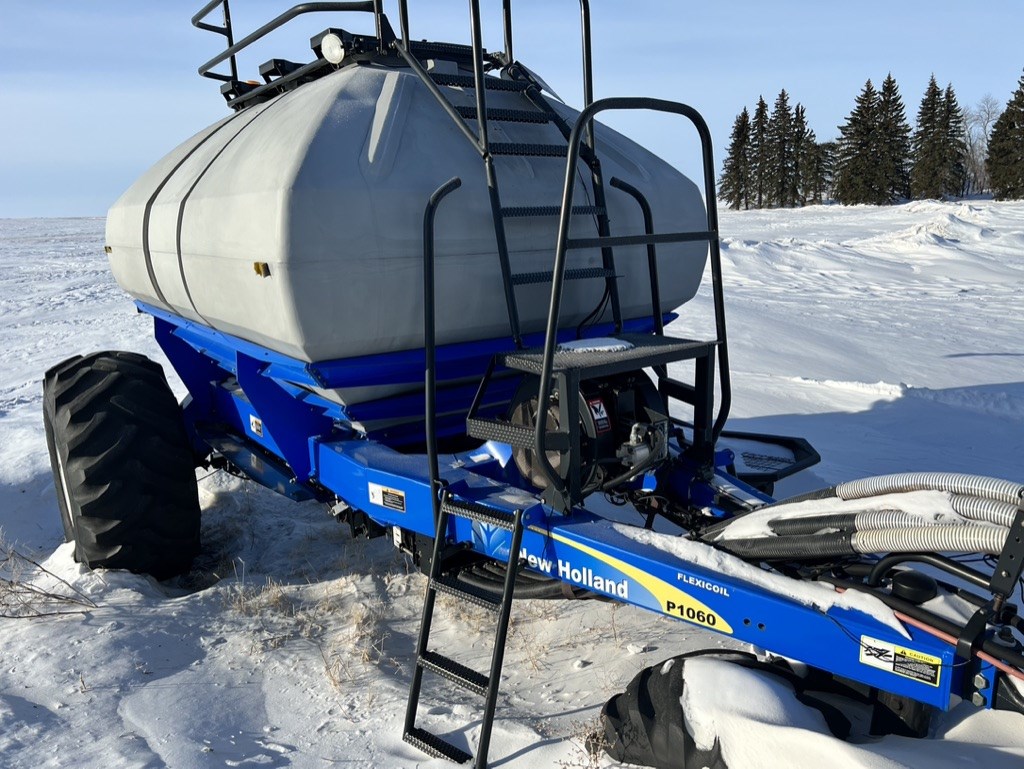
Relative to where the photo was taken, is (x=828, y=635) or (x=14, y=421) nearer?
(x=828, y=635)

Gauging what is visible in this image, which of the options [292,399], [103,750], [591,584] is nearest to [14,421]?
[292,399]

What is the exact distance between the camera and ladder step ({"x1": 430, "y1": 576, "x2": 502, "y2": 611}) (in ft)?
9.64

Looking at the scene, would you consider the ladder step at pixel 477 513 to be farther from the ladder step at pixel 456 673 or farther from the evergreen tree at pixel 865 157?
the evergreen tree at pixel 865 157

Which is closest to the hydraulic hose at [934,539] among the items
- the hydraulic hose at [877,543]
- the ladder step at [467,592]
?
the hydraulic hose at [877,543]

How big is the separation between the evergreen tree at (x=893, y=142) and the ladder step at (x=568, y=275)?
51.5m

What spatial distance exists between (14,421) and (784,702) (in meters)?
6.97

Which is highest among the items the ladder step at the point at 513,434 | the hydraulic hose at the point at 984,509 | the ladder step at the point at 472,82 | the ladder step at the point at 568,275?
the ladder step at the point at 472,82

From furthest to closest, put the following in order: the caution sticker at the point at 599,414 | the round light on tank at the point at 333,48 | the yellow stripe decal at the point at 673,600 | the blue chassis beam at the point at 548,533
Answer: the round light on tank at the point at 333,48 < the caution sticker at the point at 599,414 < the yellow stripe decal at the point at 673,600 < the blue chassis beam at the point at 548,533

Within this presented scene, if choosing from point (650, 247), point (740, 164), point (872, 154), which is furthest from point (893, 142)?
point (650, 247)

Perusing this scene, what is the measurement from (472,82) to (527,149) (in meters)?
0.51

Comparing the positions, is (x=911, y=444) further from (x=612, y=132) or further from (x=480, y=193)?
(x=480, y=193)

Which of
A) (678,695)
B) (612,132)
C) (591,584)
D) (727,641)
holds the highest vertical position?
(612,132)

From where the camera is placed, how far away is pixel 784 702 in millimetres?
2492

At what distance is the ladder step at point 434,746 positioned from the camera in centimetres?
281
